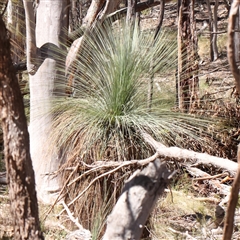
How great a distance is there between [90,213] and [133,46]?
3.51ft

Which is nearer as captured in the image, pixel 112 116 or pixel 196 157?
pixel 196 157

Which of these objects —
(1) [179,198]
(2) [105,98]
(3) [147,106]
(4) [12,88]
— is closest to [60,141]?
(2) [105,98]

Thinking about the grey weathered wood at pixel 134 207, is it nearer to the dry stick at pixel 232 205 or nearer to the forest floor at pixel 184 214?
the dry stick at pixel 232 205

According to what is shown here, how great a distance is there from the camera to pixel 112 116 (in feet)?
9.04

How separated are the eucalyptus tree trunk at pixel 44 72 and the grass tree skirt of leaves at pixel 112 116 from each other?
0.77 feet

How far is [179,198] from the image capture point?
3611 millimetres

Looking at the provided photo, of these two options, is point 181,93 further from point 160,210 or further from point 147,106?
point 160,210

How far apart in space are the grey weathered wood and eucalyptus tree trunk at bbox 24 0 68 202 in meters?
1.72

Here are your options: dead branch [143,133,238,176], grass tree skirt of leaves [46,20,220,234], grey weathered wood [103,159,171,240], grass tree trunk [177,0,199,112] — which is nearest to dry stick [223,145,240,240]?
grey weathered wood [103,159,171,240]

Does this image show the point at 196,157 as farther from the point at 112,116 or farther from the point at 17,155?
the point at 17,155

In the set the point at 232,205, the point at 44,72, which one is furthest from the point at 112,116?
the point at 232,205

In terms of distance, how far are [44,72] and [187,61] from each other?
102 cm

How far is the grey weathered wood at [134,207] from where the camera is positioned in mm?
1303

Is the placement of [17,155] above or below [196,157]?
above
